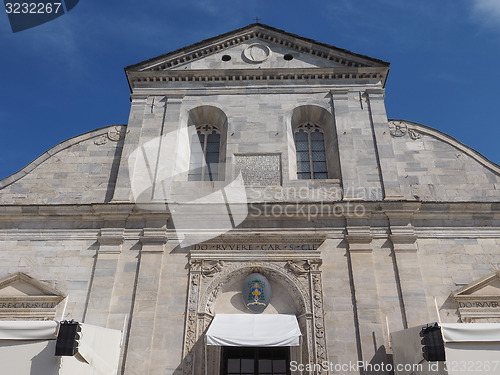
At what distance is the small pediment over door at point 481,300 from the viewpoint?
11180mm

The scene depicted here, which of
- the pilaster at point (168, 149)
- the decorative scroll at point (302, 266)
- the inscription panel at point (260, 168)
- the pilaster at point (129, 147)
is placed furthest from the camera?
the inscription panel at point (260, 168)

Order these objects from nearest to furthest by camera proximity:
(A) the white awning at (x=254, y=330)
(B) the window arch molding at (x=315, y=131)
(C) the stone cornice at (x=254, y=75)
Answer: (A) the white awning at (x=254, y=330) < (B) the window arch molding at (x=315, y=131) < (C) the stone cornice at (x=254, y=75)

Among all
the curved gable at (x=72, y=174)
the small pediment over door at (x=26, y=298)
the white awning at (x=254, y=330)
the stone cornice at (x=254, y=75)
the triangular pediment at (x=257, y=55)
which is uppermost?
the triangular pediment at (x=257, y=55)

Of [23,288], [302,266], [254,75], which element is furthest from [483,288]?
[23,288]

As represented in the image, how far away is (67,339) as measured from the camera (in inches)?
328

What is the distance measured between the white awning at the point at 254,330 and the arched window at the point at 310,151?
506 cm

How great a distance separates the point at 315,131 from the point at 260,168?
9.67ft

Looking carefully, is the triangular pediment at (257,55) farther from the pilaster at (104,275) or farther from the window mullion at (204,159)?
the pilaster at (104,275)

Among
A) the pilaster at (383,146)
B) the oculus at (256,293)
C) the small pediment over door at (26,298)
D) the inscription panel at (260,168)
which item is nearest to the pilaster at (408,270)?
the pilaster at (383,146)

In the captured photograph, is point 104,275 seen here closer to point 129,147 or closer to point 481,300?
point 129,147

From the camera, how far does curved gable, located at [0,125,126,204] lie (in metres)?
13.7

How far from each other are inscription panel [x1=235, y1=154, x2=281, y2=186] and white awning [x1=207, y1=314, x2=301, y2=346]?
423cm

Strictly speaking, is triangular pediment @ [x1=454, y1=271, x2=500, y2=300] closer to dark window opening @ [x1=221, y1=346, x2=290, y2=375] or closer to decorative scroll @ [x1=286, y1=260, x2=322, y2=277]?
decorative scroll @ [x1=286, y1=260, x2=322, y2=277]

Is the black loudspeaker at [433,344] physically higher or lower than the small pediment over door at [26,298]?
lower
